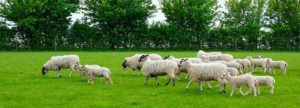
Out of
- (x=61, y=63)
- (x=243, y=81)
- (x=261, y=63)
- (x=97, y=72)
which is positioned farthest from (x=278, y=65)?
(x=61, y=63)

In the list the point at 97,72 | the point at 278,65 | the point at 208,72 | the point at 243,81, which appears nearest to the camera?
the point at 243,81

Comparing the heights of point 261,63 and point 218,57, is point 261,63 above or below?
below

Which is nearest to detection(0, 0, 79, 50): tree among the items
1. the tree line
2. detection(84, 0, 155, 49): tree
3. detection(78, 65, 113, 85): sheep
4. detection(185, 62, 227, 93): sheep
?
the tree line

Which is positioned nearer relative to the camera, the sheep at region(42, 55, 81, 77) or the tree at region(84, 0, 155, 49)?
the sheep at region(42, 55, 81, 77)

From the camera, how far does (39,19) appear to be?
65562mm

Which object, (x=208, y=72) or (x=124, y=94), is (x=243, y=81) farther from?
(x=124, y=94)

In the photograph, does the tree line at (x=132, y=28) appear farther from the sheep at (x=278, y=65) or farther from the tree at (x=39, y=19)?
the sheep at (x=278, y=65)

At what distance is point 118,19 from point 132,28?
2.24 m

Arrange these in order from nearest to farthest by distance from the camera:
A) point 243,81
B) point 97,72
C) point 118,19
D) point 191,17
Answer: point 243,81 → point 97,72 → point 118,19 → point 191,17

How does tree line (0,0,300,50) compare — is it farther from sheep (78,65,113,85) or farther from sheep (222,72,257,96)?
sheep (222,72,257,96)

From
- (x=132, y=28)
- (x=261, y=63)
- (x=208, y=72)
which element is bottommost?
(x=261, y=63)

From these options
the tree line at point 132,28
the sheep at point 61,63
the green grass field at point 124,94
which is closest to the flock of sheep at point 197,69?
the sheep at point 61,63

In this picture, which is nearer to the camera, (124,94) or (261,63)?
(124,94)

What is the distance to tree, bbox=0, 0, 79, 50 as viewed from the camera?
212ft
